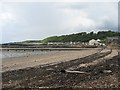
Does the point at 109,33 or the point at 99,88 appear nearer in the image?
the point at 99,88

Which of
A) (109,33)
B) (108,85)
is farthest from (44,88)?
(109,33)

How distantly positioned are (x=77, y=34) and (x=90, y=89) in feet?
610

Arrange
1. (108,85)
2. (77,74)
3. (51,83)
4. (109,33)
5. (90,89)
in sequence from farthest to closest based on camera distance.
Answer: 1. (109,33)
2. (77,74)
3. (51,83)
4. (108,85)
5. (90,89)

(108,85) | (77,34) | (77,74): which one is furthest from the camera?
(77,34)

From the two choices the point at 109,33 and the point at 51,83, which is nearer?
the point at 51,83

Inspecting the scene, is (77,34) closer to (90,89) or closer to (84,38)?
(84,38)

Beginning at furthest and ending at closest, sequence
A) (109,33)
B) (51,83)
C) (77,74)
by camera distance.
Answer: (109,33), (77,74), (51,83)

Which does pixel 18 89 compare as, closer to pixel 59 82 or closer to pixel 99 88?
pixel 59 82

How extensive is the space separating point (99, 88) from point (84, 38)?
173086 mm

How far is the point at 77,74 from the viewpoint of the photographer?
1947 centimetres

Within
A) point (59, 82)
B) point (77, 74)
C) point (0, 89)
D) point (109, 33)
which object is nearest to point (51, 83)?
point (59, 82)

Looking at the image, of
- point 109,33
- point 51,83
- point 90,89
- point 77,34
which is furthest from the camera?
point 77,34

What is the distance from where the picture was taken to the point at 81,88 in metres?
14.0

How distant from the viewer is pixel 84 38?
186 m
